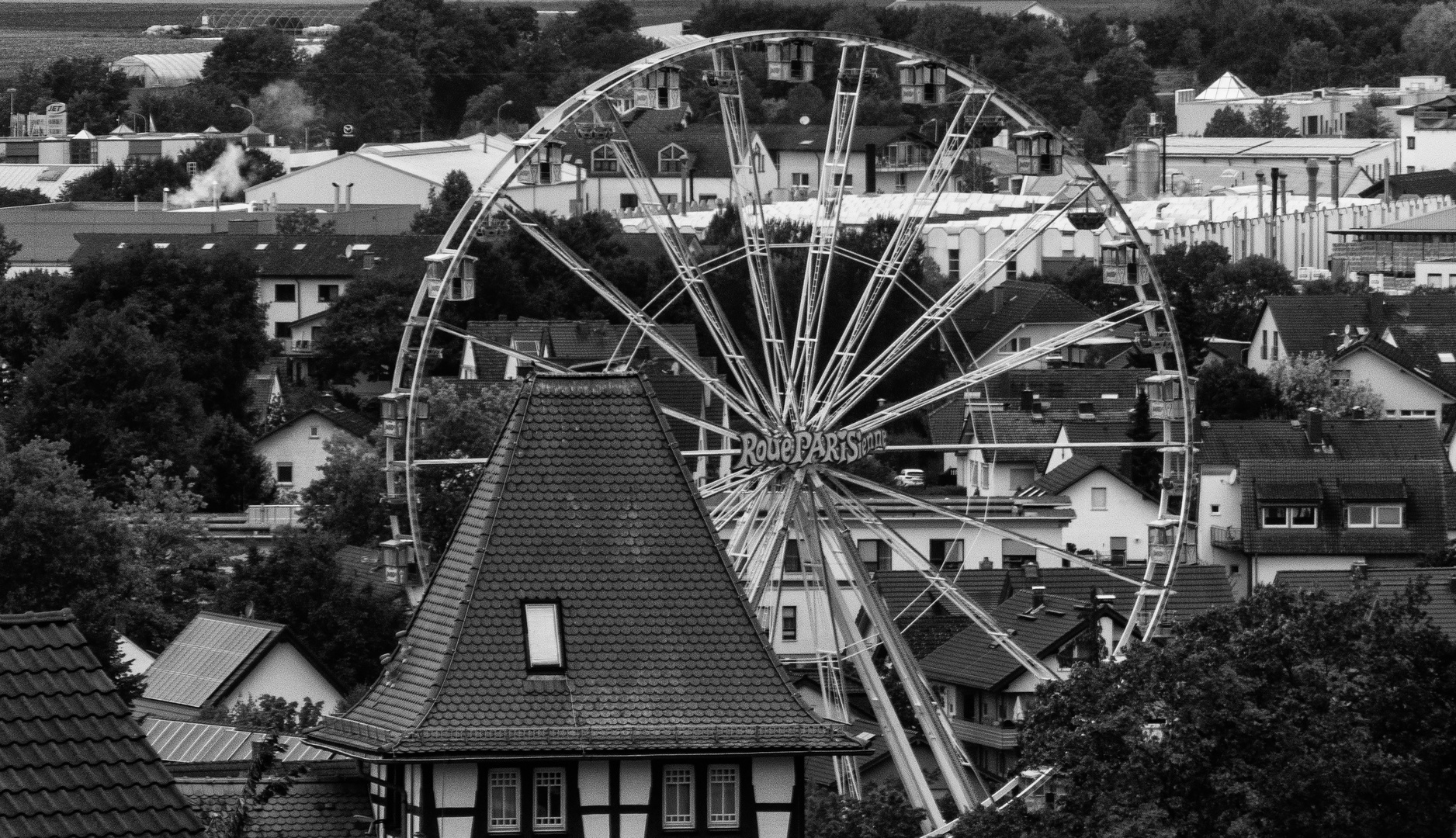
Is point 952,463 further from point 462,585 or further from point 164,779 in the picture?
point 164,779

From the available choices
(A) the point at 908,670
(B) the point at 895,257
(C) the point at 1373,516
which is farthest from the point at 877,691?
(C) the point at 1373,516

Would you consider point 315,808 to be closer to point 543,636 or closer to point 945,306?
point 543,636

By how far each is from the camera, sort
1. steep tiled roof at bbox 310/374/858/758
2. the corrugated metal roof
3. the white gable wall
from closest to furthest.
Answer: steep tiled roof at bbox 310/374/858/758 → the white gable wall → the corrugated metal roof

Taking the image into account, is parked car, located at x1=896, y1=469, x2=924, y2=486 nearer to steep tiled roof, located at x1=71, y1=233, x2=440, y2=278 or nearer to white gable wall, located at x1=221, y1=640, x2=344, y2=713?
steep tiled roof, located at x1=71, y1=233, x2=440, y2=278

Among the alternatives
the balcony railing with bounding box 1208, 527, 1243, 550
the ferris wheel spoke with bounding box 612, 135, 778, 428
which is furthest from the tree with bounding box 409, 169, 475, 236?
the ferris wheel spoke with bounding box 612, 135, 778, 428

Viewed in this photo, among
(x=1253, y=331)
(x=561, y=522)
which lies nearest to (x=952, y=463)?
(x=1253, y=331)

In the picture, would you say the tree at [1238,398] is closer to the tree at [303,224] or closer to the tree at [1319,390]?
the tree at [1319,390]

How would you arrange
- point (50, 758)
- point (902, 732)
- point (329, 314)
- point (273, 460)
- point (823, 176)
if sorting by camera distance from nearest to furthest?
point (50, 758) → point (902, 732) → point (823, 176) → point (273, 460) → point (329, 314)
